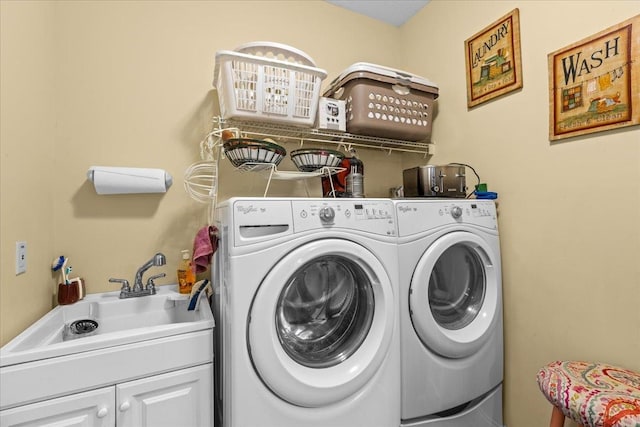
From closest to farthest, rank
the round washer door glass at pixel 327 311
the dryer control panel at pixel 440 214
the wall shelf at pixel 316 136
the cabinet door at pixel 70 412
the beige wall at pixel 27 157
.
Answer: the cabinet door at pixel 70 412 → the beige wall at pixel 27 157 → the round washer door glass at pixel 327 311 → the dryer control panel at pixel 440 214 → the wall shelf at pixel 316 136

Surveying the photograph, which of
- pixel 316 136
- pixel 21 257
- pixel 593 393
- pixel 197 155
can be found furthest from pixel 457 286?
pixel 21 257

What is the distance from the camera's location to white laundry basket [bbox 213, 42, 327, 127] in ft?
4.78

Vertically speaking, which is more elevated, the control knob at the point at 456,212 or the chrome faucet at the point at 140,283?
the control knob at the point at 456,212

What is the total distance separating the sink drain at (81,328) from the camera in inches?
48.6

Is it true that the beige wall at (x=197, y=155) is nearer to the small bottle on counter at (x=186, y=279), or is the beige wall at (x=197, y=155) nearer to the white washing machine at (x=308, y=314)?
the small bottle on counter at (x=186, y=279)

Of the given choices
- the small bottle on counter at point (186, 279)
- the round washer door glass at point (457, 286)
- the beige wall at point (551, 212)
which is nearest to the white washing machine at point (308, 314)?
the small bottle on counter at point (186, 279)

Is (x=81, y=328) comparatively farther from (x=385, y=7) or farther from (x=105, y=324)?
Answer: (x=385, y=7)

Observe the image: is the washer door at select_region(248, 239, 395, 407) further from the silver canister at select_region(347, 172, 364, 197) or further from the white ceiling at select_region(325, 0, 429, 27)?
the white ceiling at select_region(325, 0, 429, 27)

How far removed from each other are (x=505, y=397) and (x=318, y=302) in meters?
1.18

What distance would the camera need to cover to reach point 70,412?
3.06 ft

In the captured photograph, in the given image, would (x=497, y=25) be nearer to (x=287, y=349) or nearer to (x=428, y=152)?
(x=428, y=152)

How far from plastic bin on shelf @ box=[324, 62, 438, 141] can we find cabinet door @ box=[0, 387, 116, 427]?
1636mm

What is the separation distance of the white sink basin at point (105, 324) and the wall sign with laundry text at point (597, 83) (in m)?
1.75

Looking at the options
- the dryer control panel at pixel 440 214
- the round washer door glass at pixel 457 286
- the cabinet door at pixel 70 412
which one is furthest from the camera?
the round washer door glass at pixel 457 286
